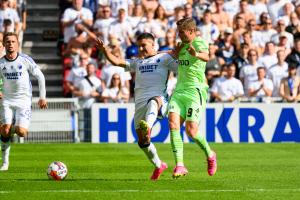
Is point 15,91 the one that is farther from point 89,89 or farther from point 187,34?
point 89,89

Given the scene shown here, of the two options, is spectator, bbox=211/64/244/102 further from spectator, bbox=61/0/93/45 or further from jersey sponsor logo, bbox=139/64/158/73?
jersey sponsor logo, bbox=139/64/158/73

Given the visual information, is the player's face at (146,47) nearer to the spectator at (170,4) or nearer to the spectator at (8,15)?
the spectator at (8,15)

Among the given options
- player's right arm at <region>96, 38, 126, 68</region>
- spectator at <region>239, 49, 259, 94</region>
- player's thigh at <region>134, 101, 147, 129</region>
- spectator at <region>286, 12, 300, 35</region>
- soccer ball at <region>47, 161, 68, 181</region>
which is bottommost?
soccer ball at <region>47, 161, 68, 181</region>

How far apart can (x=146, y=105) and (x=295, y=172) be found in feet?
9.71

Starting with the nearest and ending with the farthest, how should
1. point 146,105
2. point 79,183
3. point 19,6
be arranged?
point 79,183 < point 146,105 < point 19,6

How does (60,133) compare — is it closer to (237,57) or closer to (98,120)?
(98,120)

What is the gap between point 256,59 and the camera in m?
26.6

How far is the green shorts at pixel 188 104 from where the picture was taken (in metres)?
14.4

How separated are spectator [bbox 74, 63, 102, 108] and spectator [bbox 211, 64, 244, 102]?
10.4 feet

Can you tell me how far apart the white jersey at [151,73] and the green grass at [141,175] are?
1.35 m

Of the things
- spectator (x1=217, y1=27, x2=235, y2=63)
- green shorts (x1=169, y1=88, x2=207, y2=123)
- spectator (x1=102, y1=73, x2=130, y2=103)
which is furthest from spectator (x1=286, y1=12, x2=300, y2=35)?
green shorts (x1=169, y1=88, x2=207, y2=123)

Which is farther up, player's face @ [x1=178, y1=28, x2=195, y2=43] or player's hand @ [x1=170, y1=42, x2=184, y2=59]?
player's face @ [x1=178, y1=28, x2=195, y2=43]

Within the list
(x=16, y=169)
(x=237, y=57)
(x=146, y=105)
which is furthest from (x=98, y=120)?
(x=146, y=105)

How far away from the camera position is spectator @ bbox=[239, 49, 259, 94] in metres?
26.3
